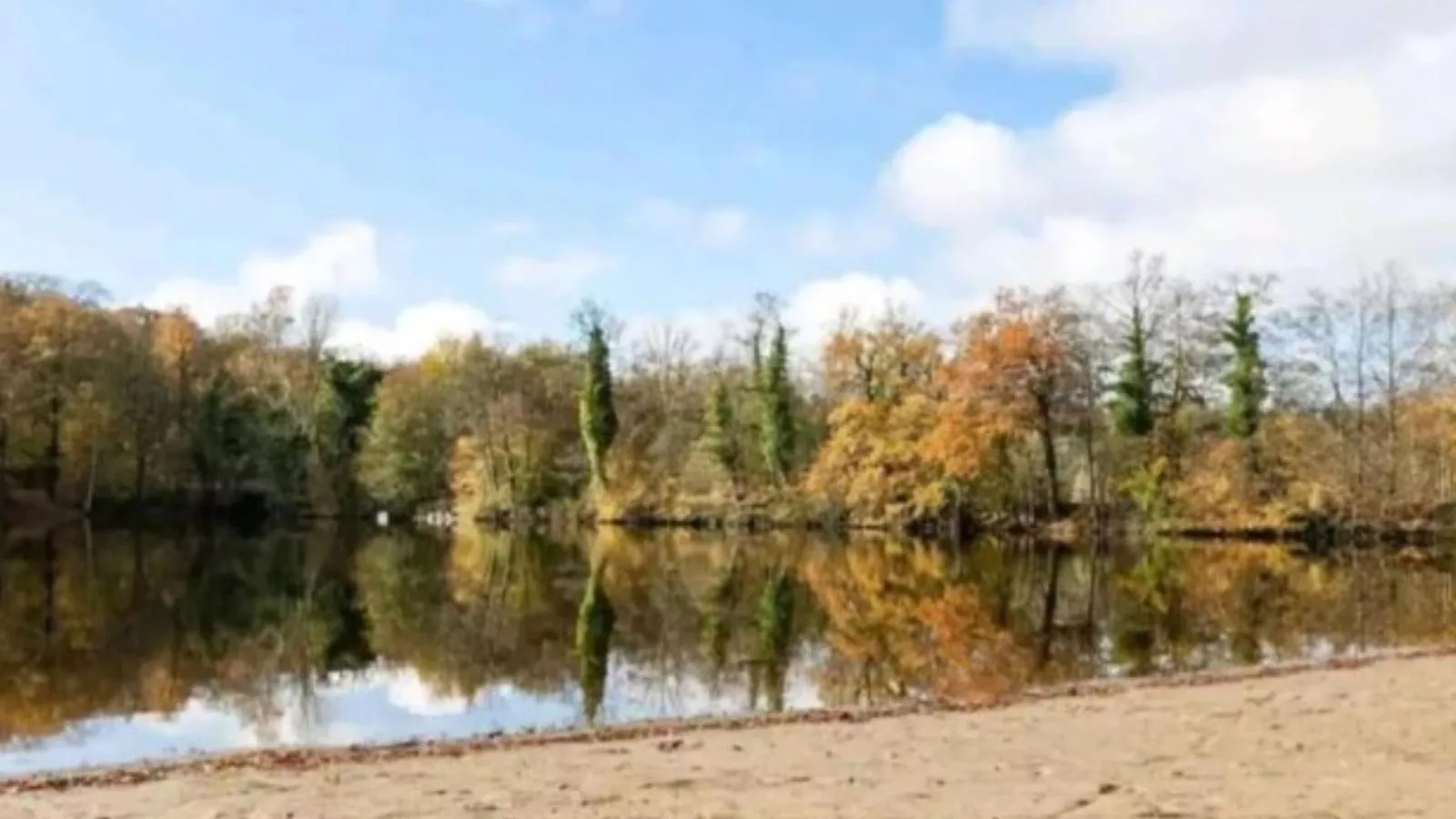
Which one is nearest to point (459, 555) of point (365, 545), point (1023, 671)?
point (365, 545)

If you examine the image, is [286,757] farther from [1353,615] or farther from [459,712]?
[1353,615]

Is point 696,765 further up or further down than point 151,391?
further down

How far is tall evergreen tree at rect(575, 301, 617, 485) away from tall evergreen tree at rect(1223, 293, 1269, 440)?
28150 millimetres

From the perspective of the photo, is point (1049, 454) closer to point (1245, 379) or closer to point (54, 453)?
point (1245, 379)

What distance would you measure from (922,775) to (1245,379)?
47.4 metres

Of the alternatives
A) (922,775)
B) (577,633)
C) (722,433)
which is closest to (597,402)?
(722,433)

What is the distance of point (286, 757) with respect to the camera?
10766 mm

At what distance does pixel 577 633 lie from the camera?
2328 centimetres

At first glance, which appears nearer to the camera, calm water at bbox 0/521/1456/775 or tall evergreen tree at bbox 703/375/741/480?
calm water at bbox 0/521/1456/775

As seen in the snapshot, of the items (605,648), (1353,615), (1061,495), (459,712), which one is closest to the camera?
(459,712)

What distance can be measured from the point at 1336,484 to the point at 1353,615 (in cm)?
2738

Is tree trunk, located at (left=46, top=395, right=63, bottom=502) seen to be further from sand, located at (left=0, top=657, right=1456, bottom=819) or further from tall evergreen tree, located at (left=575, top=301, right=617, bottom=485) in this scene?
sand, located at (left=0, top=657, right=1456, bottom=819)

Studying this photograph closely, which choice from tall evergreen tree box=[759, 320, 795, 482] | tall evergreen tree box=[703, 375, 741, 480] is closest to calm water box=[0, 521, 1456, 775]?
tall evergreen tree box=[759, 320, 795, 482]

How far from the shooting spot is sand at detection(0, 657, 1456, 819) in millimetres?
8359
